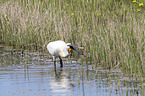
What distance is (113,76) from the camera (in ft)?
26.9

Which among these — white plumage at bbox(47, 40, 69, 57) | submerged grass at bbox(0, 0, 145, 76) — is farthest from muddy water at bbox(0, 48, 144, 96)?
submerged grass at bbox(0, 0, 145, 76)

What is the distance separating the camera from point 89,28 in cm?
1178

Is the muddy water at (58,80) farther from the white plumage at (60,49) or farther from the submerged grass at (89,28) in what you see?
the submerged grass at (89,28)

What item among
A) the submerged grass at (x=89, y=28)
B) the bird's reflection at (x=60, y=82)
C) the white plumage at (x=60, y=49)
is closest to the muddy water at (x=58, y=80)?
the bird's reflection at (x=60, y=82)

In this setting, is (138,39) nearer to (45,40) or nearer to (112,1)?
(45,40)

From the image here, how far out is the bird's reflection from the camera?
7092mm

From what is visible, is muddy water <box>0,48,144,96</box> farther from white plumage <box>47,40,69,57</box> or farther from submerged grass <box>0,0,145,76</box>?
submerged grass <box>0,0,145,76</box>

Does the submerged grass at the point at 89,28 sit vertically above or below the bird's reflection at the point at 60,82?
above

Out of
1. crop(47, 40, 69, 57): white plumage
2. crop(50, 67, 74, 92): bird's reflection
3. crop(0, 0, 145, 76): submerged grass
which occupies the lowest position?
crop(50, 67, 74, 92): bird's reflection

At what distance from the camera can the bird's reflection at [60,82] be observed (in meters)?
7.09

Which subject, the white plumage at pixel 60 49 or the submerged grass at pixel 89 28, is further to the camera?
the white plumage at pixel 60 49

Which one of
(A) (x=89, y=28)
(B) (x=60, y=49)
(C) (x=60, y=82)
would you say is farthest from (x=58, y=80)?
(A) (x=89, y=28)

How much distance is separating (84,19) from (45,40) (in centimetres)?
175

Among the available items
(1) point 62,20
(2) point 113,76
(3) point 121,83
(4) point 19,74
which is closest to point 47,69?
(4) point 19,74
